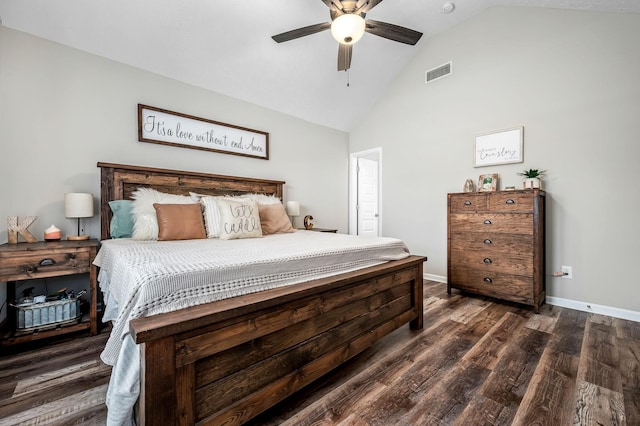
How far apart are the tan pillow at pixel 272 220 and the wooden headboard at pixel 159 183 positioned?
60 cm

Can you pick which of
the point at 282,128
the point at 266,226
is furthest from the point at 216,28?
the point at 266,226

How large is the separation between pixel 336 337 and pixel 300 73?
3.23 meters

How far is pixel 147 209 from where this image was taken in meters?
2.49

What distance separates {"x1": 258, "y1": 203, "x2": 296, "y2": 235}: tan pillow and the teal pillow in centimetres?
119

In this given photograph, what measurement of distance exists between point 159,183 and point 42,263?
1166 millimetres

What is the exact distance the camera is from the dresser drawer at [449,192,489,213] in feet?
9.85

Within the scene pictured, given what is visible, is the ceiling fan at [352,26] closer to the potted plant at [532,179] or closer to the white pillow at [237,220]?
the white pillow at [237,220]

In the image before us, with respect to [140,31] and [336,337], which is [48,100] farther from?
[336,337]

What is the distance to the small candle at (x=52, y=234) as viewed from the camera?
2295 millimetres

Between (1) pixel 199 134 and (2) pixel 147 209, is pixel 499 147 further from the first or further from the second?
(2) pixel 147 209

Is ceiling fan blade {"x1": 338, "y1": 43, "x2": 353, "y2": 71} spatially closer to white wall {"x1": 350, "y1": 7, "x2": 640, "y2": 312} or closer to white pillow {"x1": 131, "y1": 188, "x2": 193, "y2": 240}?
white wall {"x1": 350, "y1": 7, "x2": 640, "y2": 312}

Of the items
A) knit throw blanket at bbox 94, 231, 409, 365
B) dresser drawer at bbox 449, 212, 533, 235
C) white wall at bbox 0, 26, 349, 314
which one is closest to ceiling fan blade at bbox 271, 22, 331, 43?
white wall at bbox 0, 26, 349, 314

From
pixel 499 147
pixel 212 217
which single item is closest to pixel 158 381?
pixel 212 217

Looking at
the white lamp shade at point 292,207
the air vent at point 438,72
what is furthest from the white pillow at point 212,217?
the air vent at point 438,72
